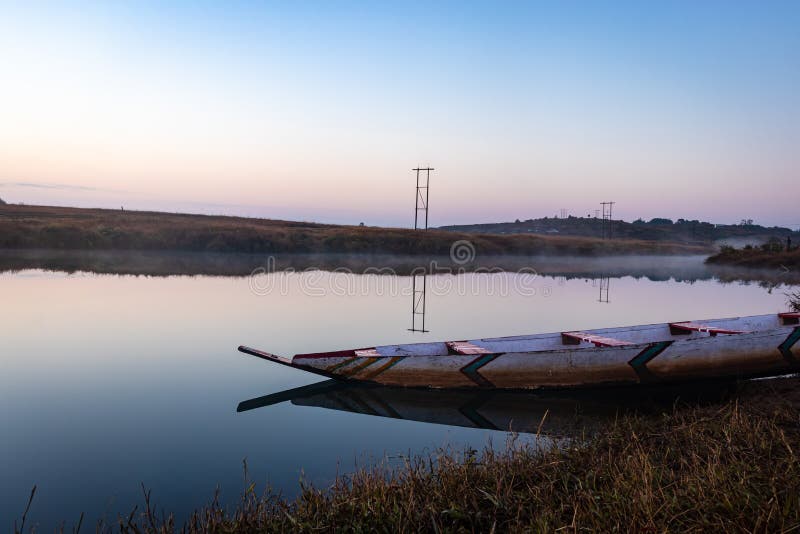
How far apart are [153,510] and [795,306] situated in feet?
50.3

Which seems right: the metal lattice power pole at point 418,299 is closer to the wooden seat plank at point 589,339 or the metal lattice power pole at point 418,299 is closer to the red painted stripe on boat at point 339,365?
the wooden seat plank at point 589,339

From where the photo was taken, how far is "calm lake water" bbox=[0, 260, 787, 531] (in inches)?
254

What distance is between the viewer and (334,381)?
1034 cm

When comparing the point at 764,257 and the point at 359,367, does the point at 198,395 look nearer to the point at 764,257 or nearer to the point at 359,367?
the point at 359,367

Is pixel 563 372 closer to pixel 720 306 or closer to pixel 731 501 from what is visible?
pixel 731 501

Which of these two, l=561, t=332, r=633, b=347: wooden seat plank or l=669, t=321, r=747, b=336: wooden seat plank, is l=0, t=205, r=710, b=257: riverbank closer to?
l=561, t=332, r=633, b=347: wooden seat plank

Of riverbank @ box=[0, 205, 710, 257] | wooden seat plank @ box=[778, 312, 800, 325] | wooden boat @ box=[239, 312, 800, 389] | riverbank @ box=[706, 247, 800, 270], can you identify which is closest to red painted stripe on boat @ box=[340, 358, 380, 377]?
wooden boat @ box=[239, 312, 800, 389]

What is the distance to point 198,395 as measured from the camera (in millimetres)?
9594

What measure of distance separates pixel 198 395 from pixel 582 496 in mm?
7260

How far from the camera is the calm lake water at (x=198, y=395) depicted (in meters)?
6.46

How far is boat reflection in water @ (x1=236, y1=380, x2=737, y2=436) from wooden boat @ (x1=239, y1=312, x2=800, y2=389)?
0.23 metres

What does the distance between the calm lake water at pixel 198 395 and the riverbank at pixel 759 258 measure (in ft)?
72.7

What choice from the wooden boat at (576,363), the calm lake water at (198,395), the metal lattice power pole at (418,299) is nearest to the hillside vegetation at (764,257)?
the calm lake water at (198,395)

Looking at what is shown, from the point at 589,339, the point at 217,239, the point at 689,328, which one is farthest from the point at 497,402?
the point at 217,239
